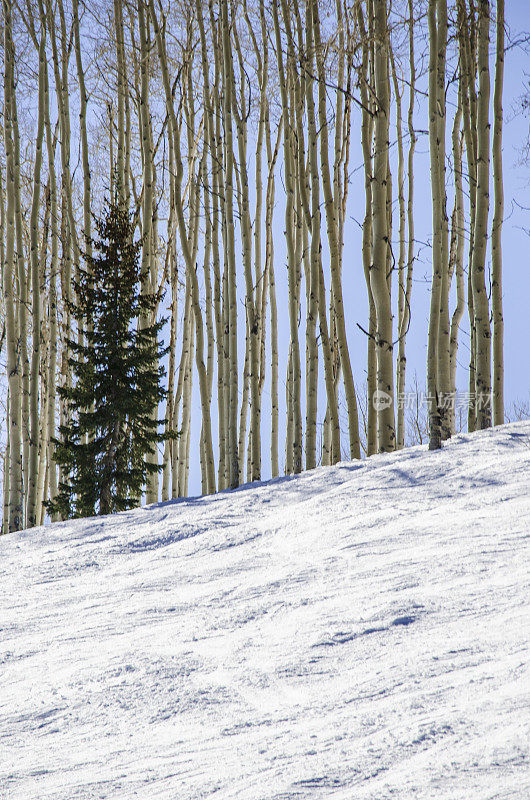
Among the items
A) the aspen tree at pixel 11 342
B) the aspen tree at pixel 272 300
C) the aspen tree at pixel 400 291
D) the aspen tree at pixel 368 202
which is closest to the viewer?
the aspen tree at pixel 368 202

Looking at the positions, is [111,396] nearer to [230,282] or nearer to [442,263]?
[230,282]

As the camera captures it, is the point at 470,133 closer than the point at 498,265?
No

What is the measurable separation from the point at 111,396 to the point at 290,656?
4801mm

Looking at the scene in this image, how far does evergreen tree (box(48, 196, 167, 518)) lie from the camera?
20.9 feet

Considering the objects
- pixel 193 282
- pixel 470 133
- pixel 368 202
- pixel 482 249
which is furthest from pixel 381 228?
pixel 193 282

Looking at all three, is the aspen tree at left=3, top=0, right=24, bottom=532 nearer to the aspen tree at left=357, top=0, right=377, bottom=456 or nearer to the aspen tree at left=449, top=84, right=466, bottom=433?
the aspen tree at left=357, top=0, right=377, bottom=456

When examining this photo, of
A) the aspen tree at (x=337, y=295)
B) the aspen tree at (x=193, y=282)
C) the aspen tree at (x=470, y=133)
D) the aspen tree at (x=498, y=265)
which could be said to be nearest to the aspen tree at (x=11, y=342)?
the aspen tree at (x=193, y=282)

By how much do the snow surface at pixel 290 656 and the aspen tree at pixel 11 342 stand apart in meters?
2.69

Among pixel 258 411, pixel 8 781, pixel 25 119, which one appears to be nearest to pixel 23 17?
pixel 25 119

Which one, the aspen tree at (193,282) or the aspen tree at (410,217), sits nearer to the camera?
the aspen tree at (193,282)

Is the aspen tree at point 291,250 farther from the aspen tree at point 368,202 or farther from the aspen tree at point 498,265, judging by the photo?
the aspen tree at point 498,265

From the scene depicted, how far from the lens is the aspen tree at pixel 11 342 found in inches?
245

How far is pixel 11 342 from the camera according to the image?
643 cm

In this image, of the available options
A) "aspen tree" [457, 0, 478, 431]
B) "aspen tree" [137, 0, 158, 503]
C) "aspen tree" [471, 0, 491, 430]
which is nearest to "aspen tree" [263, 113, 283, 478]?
"aspen tree" [137, 0, 158, 503]
